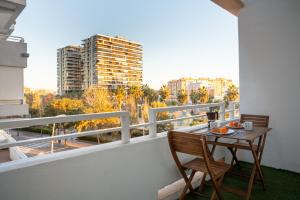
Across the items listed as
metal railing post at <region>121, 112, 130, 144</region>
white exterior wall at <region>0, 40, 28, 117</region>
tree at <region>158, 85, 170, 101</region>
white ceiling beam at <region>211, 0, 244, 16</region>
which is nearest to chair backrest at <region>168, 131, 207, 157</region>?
metal railing post at <region>121, 112, 130, 144</region>

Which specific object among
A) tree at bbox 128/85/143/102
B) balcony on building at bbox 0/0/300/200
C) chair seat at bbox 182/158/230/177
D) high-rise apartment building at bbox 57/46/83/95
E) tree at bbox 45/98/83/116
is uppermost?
high-rise apartment building at bbox 57/46/83/95

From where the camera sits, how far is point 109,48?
43.5 metres

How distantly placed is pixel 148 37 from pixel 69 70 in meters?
17.0

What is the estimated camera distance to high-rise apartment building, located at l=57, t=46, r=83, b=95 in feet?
125

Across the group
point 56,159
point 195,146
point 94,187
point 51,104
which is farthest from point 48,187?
point 51,104

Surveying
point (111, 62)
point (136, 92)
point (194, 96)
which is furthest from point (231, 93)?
point (111, 62)

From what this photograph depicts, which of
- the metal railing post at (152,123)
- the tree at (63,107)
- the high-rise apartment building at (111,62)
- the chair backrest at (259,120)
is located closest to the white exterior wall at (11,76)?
the metal railing post at (152,123)

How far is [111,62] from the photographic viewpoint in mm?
43812

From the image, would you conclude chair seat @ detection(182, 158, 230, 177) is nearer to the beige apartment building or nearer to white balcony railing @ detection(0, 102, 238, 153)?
white balcony railing @ detection(0, 102, 238, 153)

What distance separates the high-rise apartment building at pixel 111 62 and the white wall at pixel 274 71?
37.2 meters

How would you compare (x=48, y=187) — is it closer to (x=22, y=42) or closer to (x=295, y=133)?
(x=295, y=133)

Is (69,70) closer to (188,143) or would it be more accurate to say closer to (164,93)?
(164,93)

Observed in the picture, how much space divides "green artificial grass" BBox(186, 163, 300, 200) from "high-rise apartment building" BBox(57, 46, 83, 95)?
38.1m

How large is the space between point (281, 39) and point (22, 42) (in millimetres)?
7204
